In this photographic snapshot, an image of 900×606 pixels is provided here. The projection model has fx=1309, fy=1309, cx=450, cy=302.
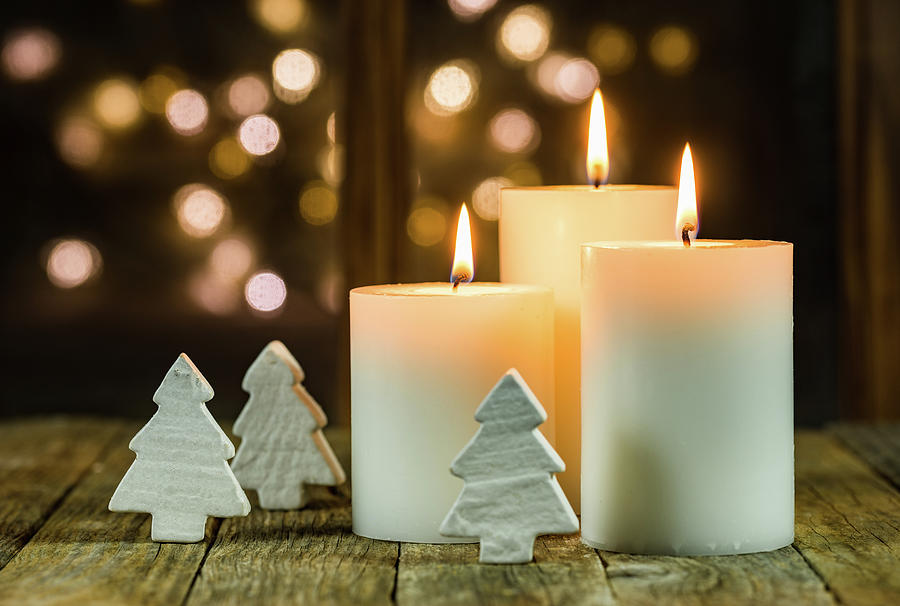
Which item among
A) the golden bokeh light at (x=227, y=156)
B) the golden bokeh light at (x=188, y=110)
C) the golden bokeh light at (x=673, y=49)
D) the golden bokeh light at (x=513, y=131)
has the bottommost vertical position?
the golden bokeh light at (x=227, y=156)

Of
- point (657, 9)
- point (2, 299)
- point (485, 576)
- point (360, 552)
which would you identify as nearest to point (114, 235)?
point (2, 299)

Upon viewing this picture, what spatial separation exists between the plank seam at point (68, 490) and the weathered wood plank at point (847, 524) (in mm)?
679

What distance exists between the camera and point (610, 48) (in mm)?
1941

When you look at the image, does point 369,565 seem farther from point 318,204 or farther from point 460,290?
point 318,204

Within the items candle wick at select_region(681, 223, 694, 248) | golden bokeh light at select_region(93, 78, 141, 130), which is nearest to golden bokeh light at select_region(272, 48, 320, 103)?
golden bokeh light at select_region(93, 78, 141, 130)

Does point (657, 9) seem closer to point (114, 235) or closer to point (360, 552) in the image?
point (114, 235)

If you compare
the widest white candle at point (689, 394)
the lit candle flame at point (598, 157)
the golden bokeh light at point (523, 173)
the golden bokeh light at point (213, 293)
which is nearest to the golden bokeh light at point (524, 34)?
the golden bokeh light at point (523, 173)

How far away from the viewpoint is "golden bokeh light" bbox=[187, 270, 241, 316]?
78.8 inches

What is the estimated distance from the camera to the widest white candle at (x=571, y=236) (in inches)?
48.7

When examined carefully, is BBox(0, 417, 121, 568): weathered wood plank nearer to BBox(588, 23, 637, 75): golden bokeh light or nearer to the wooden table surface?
the wooden table surface

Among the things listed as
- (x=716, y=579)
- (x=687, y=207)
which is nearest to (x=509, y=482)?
(x=716, y=579)

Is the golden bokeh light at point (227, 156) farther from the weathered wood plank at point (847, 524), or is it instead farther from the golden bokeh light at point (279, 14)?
the weathered wood plank at point (847, 524)

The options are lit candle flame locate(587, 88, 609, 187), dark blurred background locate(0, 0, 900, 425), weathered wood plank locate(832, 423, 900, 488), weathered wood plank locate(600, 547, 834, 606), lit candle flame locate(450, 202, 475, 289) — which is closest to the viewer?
weathered wood plank locate(600, 547, 834, 606)

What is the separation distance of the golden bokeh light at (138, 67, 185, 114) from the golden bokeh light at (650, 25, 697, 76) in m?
0.71
